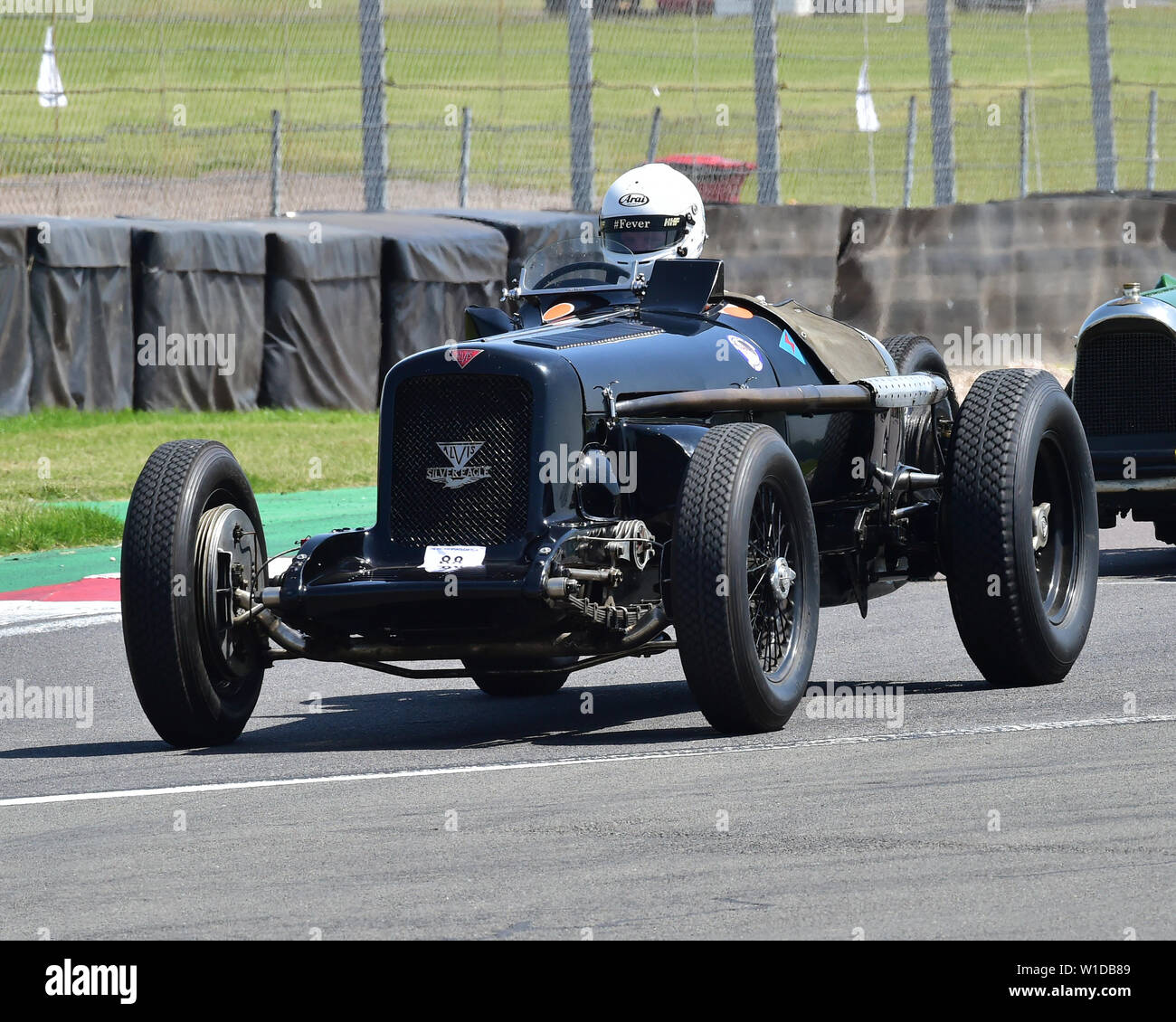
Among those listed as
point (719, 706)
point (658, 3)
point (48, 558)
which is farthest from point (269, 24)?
point (719, 706)

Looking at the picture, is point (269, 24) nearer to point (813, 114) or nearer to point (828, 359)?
point (813, 114)

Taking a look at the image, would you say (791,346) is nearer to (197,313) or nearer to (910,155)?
(197,313)

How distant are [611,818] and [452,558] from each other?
5.11 feet

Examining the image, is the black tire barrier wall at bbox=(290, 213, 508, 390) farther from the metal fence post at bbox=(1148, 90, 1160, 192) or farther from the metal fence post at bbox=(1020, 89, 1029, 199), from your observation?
the metal fence post at bbox=(1148, 90, 1160, 192)

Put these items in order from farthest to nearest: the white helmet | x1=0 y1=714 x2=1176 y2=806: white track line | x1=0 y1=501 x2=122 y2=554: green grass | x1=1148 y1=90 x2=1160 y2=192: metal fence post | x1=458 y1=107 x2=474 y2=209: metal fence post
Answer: x1=1148 y1=90 x2=1160 y2=192: metal fence post → x1=458 y1=107 x2=474 y2=209: metal fence post → x1=0 y1=501 x2=122 y2=554: green grass → the white helmet → x1=0 y1=714 x2=1176 y2=806: white track line

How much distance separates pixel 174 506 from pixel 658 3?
54.0ft

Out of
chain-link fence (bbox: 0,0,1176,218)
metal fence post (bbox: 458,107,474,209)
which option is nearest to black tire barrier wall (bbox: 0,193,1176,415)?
chain-link fence (bbox: 0,0,1176,218)

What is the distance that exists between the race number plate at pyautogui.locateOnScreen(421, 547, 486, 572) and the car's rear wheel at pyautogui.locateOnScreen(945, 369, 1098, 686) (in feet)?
6.54

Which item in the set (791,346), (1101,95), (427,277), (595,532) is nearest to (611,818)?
(595,532)

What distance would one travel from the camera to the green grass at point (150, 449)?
15.9m

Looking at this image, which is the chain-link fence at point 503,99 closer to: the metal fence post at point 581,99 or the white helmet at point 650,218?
the metal fence post at point 581,99

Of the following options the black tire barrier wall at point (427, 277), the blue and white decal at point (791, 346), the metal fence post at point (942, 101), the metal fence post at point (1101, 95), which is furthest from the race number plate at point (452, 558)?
the metal fence post at point (1101, 95)

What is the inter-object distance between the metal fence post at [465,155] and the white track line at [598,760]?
1577cm

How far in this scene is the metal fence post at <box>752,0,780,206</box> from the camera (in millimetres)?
21578
